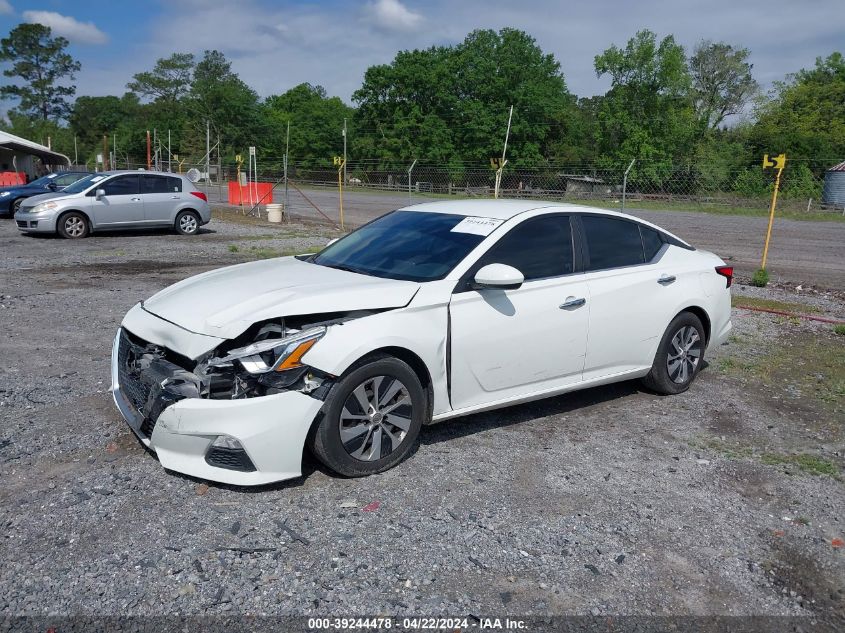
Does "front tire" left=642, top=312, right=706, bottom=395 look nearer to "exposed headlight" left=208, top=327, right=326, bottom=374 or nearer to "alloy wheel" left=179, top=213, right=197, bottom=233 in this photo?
"exposed headlight" left=208, top=327, right=326, bottom=374

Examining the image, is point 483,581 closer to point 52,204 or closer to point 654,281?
point 654,281

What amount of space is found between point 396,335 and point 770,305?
26.5ft

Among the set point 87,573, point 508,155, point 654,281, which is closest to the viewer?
point 87,573

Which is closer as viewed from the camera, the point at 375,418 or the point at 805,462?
the point at 375,418

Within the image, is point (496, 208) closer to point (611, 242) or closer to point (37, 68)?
point (611, 242)

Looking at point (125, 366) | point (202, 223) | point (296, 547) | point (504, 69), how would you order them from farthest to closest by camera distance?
point (504, 69)
point (202, 223)
point (125, 366)
point (296, 547)

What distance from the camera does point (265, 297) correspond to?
4.37 metres

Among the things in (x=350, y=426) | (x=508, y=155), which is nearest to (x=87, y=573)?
(x=350, y=426)

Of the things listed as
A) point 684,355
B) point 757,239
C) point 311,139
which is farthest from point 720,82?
point 684,355

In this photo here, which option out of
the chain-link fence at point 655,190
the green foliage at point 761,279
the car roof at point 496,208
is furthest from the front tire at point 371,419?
the chain-link fence at point 655,190

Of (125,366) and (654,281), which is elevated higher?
(654,281)

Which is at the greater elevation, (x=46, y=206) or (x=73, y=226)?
(x=46, y=206)

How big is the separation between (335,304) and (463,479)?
51.7 inches

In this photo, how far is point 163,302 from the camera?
15.3 feet
